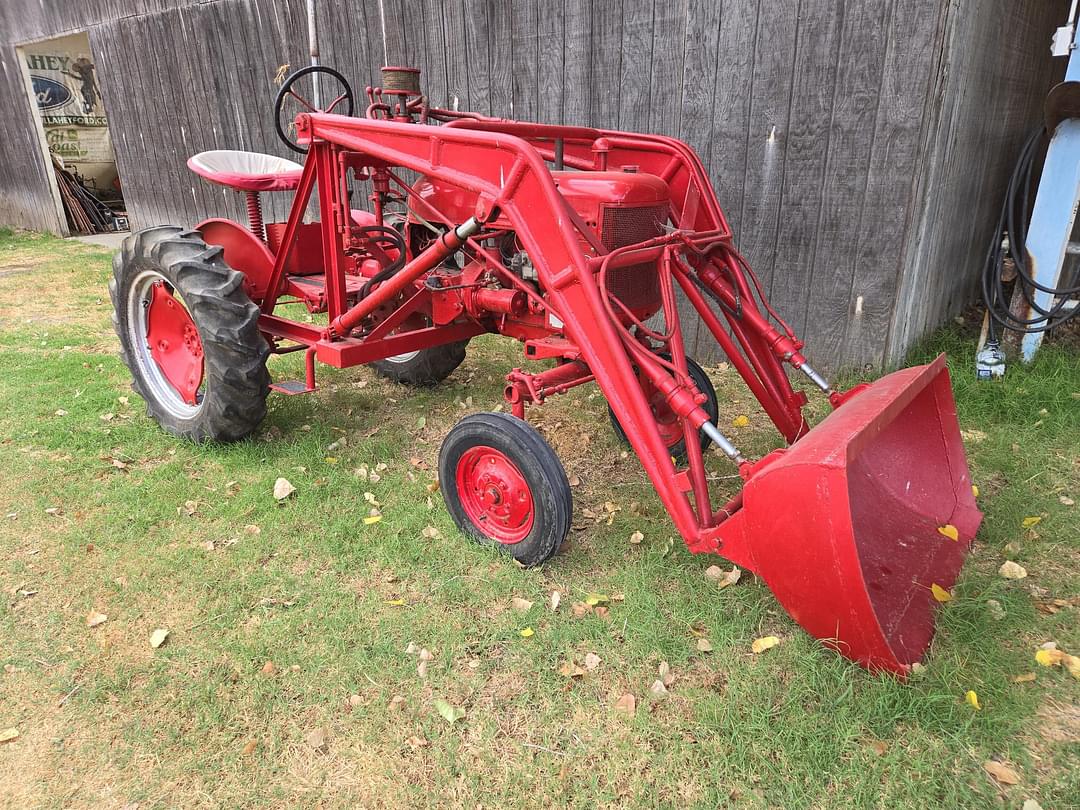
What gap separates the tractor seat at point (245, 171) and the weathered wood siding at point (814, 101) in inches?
80.4

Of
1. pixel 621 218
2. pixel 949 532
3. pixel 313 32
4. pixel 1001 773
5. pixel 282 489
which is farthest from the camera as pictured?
pixel 313 32

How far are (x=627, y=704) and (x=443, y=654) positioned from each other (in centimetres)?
65

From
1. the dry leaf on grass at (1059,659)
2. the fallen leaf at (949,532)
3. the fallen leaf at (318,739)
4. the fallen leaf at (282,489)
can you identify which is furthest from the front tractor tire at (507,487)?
the dry leaf on grass at (1059,659)

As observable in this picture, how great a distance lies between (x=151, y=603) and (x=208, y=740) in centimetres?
81

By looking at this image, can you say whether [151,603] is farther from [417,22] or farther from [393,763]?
[417,22]

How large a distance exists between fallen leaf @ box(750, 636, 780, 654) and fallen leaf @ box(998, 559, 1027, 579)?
98 centimetres

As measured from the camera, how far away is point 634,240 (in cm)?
296

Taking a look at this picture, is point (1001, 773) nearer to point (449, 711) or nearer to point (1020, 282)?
point (449, 711)

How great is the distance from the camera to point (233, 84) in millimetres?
8055

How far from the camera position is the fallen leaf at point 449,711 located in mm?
2260

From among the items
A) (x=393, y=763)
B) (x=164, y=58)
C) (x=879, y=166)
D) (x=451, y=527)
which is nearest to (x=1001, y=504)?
(x=879, y=166)

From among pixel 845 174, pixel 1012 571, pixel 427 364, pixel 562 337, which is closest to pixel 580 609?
pixel 562 337

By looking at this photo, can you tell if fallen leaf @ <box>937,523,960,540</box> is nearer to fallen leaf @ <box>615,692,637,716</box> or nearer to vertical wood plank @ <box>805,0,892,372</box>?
fallen leaf @ <box>615,692,637,716</box>

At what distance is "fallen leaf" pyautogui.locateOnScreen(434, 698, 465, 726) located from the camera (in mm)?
2260
